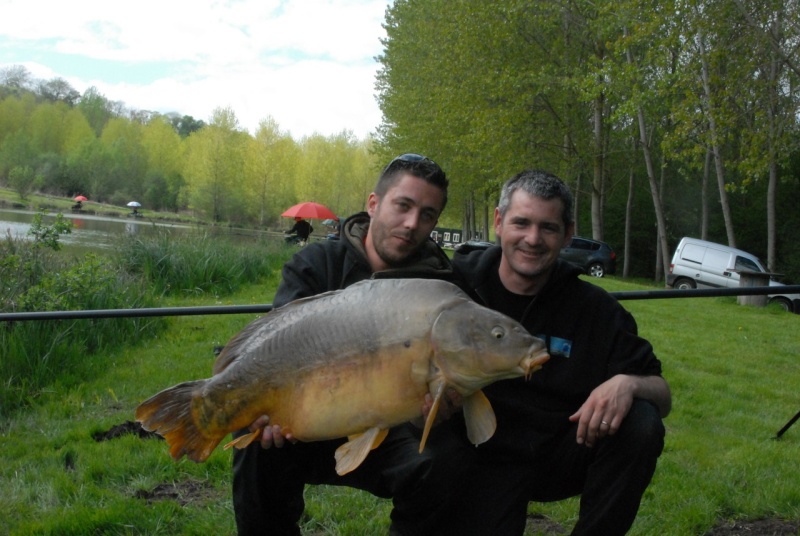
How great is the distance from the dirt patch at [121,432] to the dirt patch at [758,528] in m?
3.19

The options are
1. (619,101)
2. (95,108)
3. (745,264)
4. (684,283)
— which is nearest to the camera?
(745,264)

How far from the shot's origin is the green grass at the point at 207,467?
3387mm

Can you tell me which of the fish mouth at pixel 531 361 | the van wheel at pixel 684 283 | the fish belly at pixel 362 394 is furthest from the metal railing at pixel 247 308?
the van wheel at pixel 684 283

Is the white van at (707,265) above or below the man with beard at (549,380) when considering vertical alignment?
below

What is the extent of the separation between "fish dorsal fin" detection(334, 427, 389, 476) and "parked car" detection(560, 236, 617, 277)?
79.5 feet

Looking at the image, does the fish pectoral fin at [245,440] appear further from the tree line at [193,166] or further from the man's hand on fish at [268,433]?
the tree line at [193,166]

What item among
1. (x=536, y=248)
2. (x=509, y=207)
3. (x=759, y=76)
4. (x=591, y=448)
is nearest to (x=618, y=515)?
(x=591, y=448)

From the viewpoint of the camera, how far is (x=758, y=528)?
3.38 metres

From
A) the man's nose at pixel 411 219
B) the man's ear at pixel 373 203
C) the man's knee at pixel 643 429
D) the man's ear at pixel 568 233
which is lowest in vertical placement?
the man's knee at pixel 643 429

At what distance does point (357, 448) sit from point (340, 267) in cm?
91

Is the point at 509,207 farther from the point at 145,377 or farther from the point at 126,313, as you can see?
the point at 145,377

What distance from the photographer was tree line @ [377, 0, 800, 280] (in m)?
16.1

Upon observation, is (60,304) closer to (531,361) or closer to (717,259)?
(531,361)

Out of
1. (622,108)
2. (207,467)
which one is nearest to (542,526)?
(207,467)
